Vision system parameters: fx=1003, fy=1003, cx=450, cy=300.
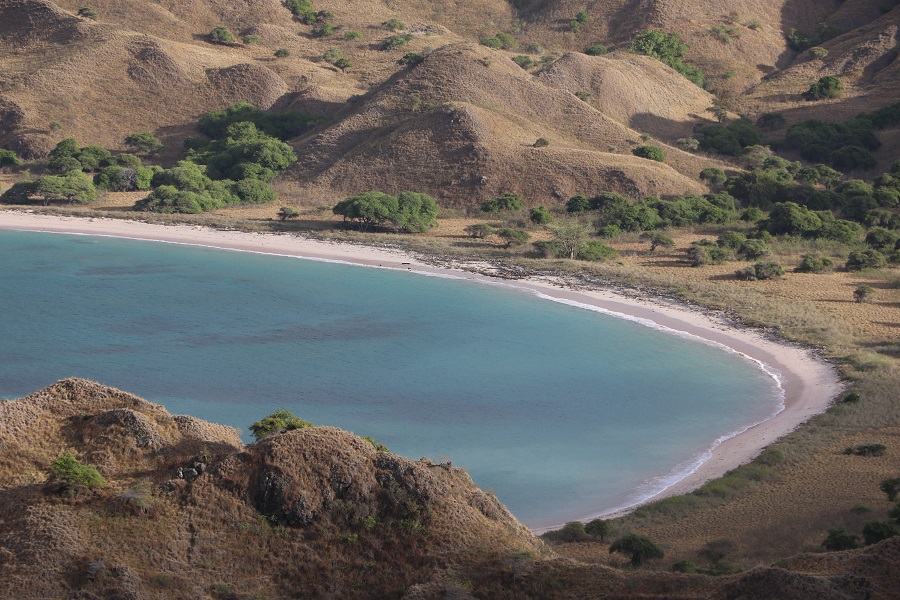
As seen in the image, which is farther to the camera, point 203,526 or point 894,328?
point 894,328

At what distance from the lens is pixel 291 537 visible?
61.9ft

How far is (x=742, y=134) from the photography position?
104 m

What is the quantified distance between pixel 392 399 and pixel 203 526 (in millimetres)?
20637

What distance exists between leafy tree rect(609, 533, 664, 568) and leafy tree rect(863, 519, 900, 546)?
4.71 meters

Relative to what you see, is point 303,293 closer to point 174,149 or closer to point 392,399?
point 392,399

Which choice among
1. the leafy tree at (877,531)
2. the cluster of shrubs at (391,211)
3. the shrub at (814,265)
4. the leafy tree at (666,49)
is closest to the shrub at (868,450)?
the leafy tree at (877,531)

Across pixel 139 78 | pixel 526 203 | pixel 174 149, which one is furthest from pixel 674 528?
pixel 139 78

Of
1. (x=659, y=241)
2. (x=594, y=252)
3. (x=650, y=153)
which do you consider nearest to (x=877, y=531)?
(x=594, y=252)

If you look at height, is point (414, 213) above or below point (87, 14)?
below

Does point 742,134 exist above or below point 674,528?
above

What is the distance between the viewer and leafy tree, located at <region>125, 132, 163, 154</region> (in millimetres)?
97625

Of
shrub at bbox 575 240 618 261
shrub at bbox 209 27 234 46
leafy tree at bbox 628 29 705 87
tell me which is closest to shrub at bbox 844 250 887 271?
shrub at bbox 575 240 618 261

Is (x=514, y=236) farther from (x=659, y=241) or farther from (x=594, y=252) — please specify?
(x=659, y=241)

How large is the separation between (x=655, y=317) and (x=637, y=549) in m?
31.0
